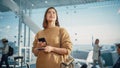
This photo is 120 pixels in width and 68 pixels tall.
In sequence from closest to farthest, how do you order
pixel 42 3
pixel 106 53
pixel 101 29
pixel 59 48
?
pixel 59 48 → pixel 101 29 → pixel 106 53 → pixel 42 3

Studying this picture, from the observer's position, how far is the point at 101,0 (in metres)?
8.30

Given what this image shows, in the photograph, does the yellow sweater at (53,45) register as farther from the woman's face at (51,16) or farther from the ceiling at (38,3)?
the ceiling at (38,3)

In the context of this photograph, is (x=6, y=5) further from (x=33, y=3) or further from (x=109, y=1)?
(x=109, y=1)

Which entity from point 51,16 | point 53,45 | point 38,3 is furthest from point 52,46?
point 38,3

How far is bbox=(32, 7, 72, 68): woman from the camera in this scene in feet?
4.02

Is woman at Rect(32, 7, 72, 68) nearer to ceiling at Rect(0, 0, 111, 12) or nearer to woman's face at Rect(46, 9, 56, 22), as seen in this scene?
woman's face at Rect(46, 9, 56, 22)

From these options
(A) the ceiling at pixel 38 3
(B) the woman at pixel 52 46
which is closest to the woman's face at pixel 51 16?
Result: (B) the woman at pixel 52 46

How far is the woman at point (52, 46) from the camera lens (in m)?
1.22

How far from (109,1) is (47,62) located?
24.3ft

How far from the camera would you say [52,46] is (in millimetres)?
1258

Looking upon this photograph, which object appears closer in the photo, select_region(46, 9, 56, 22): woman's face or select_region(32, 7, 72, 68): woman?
select_region(32, 7, 72, 68): woman

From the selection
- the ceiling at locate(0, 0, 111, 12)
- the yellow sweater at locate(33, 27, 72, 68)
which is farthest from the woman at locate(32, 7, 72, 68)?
the ceiling at locate(0, 0, 111, 12)

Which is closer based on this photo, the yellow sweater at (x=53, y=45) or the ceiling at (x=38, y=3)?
the yellow sweater at (x=53, y=45)

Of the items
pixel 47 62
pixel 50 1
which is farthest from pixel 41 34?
pixel 50 1
